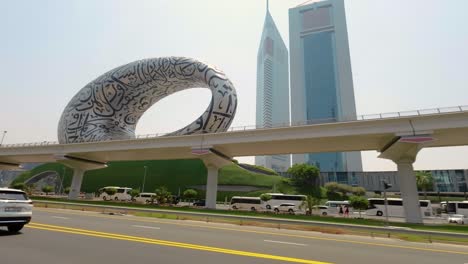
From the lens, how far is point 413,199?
27.8m

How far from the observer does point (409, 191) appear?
28.2 metres

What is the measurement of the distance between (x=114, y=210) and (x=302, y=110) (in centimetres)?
16745

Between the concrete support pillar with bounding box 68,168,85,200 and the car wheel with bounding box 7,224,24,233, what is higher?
the concrete support pillar with bounding box 68,168,85,200

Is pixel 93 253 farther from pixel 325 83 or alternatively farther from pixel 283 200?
pixel 325 83

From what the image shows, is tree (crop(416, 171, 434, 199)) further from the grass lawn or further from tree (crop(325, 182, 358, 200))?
the grass lawn

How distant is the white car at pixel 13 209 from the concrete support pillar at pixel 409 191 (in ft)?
99.3

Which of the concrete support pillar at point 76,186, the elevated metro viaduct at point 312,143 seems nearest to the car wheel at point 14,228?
the elevated metro viaduct at point 312,143

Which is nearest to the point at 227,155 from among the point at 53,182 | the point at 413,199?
the point at 413,199

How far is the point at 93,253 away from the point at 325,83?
188 meters

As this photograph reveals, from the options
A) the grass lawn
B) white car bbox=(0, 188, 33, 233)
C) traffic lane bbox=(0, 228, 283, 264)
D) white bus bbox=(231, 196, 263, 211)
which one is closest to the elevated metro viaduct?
white bus bbox=(231, 196, 263, 211)

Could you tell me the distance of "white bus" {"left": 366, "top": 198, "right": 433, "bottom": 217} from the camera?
47094 millimetres

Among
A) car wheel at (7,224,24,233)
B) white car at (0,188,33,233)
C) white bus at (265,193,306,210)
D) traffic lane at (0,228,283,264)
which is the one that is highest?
white bus at (265,193,306,210)

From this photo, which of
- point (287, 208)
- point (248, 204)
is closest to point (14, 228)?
point (287, 208)

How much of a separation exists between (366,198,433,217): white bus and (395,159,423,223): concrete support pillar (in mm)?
20922
